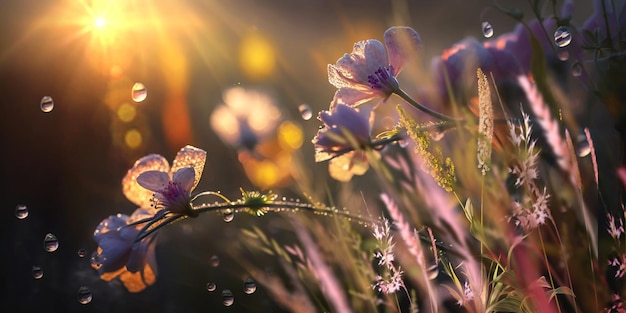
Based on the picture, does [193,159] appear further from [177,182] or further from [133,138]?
[133,138]

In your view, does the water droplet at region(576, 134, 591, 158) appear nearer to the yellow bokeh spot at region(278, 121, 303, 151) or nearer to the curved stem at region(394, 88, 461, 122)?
the curved stem at region(394, 88, 461, 122)

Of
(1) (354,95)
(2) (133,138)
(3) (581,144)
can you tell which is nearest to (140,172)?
(1) (354,95)

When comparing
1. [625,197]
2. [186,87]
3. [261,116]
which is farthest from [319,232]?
[186,87]

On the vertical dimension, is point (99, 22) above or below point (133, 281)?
above

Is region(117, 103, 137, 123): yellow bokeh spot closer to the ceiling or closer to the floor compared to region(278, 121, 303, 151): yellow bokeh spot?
closer to the ceiling

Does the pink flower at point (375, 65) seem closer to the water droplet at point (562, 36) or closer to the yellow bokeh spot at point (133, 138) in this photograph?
the water droplet at point (562, 36)

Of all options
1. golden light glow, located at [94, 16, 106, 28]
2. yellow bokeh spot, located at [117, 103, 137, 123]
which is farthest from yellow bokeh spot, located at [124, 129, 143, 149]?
golden light glow, located at [94, 16, 106, 28]

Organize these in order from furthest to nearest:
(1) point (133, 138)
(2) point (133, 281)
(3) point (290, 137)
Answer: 1. (1) point (133, 138)
2. (3) point (290, 137)
3. (2) point (133, 281)
